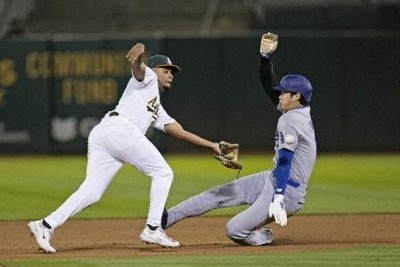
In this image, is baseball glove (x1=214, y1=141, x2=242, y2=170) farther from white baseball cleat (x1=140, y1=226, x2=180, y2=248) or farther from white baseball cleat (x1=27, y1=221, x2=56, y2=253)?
→ white baseball cleat (x1=27, y1=221, x2=56, y2=253)

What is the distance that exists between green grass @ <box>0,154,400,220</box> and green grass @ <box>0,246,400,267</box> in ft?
13.1

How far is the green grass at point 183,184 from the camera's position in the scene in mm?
14133

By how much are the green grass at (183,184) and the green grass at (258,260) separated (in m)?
3.98

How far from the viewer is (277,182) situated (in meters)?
9.73

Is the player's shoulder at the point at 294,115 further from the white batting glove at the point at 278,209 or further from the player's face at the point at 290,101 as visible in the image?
the white batting glove at the point at 278,209

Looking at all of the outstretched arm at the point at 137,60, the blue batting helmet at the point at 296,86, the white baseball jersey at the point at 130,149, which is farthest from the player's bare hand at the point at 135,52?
the blue batting helmet at the point at 296,86

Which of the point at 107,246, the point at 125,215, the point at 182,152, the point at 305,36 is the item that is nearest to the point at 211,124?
the point at 182,152

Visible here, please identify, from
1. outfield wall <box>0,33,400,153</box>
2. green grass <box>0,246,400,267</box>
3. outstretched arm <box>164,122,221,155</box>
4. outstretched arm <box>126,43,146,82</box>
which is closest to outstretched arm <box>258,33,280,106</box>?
outstretched arm <box>164,122,221,155</box>

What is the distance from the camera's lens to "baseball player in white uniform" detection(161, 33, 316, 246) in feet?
32.0

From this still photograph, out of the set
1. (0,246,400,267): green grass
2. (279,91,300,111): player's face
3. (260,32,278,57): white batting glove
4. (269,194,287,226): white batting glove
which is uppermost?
(260,32,278,57): white batting glove

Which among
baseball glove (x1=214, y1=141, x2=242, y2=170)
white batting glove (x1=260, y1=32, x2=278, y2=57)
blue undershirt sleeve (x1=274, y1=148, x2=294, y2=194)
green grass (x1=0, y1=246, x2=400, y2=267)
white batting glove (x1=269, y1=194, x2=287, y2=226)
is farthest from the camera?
baseball glove (x1=214, y1=141, x2=242, y2=170)

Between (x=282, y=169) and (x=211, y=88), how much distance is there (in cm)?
1322

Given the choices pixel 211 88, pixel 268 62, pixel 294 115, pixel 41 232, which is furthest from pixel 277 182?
pixel 211 88

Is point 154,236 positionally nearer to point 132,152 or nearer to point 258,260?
point 132,152
